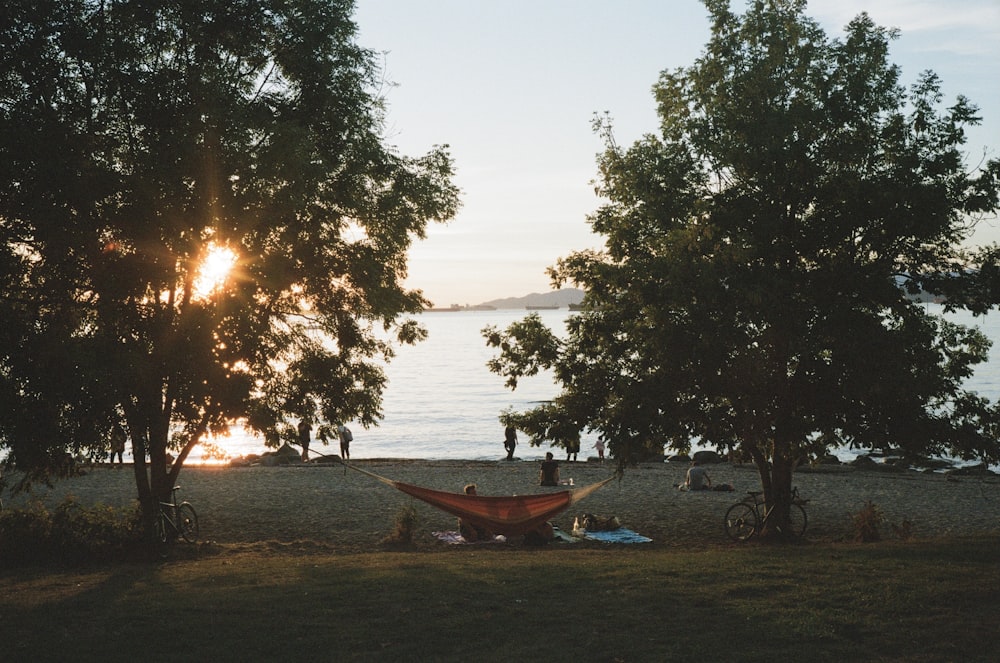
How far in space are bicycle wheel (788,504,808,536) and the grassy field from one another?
4.13 meters

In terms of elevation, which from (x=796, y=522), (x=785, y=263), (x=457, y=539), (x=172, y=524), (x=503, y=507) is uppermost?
(x=785, y=263)

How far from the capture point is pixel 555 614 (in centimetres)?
1002

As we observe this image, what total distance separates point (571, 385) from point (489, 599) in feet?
22.8

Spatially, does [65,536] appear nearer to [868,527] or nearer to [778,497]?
[778,497]

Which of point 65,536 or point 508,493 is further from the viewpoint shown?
point 508,493

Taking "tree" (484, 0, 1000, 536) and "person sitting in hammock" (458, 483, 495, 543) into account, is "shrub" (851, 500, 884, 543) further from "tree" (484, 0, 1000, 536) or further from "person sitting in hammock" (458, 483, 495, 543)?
"person sitting in hammock" (458, 483, 495, 543)

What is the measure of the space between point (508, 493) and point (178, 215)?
1682 cm

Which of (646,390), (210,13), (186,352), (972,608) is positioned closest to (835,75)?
(646,390)

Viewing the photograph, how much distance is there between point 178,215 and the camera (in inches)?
548

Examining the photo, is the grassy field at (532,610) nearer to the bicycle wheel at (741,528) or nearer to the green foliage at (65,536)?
the green foliage at (65,536)

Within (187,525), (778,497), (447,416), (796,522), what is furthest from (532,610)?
(447,416)

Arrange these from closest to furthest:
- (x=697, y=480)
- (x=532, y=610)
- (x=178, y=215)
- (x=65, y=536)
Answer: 1. (x=532, y=610)
2. (x=178, y=215)
3. (x=65, y=536)
4. (x=697, y=480)

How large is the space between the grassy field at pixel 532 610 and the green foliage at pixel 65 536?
80.5 inches

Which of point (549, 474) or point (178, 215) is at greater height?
point (178, 215)
